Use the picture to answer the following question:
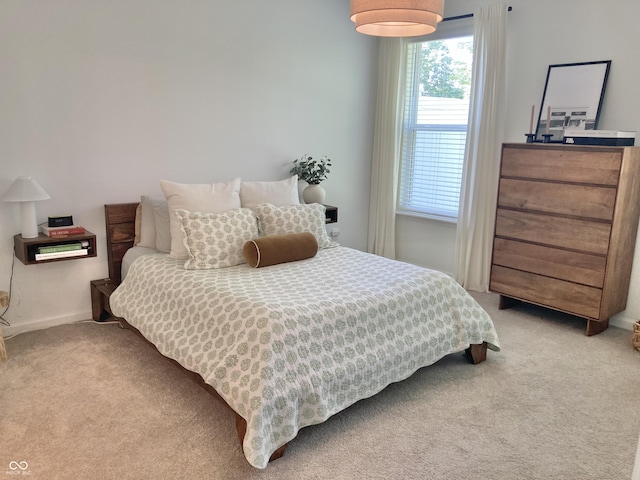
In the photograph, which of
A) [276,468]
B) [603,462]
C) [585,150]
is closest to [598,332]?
[585,150]

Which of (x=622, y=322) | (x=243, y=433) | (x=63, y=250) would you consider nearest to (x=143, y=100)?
(x=63, y=250)

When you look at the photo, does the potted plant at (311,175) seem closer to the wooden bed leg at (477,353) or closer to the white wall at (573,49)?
the white wall at (573,49)

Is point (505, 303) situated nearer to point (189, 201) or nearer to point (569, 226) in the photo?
point (569, 226)

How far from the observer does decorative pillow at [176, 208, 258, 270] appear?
3076mm

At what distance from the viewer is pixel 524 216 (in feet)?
12.2

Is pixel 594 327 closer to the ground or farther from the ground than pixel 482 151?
closer to the ground

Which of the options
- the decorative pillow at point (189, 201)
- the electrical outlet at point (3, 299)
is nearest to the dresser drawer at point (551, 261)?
the decorative pillow at point (189, 201)

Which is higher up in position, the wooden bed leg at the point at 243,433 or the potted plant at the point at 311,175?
the potted plant at the point at 311,175

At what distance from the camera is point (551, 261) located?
11.9ft

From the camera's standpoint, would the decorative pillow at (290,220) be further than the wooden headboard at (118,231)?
No

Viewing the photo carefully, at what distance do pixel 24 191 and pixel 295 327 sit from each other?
1.89m

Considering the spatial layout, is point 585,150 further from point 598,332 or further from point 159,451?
point 159,451

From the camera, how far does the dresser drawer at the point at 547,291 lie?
3461mm

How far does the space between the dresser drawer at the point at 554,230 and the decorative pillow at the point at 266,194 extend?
155 centimetres
